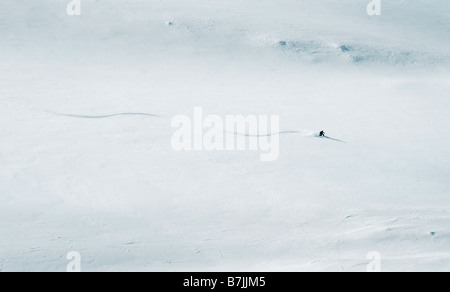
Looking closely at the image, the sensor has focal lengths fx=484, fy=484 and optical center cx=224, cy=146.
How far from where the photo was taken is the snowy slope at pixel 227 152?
5492 millimetres

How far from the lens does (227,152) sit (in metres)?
7.64

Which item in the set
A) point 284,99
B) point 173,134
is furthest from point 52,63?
point 284,99

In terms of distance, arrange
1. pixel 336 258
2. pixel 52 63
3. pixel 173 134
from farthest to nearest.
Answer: pixel 52 63, pixel 173 134, pixel 336 258

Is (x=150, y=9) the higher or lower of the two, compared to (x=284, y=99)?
higher

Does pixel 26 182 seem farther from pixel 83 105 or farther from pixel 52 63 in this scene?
pixel 52 63

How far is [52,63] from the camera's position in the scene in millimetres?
10547

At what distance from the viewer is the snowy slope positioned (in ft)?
18.0

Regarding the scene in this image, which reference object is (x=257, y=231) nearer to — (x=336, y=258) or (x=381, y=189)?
(x=336, y=258)

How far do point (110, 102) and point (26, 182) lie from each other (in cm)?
290

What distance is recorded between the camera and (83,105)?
29.3ft
